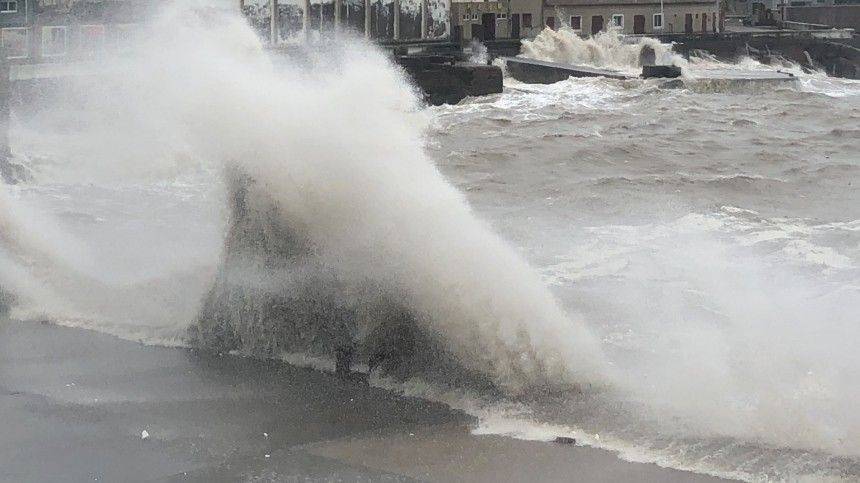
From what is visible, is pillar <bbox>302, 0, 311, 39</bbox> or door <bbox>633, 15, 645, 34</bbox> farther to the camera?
door <bbox>633, 15, 645, 34</bbox>

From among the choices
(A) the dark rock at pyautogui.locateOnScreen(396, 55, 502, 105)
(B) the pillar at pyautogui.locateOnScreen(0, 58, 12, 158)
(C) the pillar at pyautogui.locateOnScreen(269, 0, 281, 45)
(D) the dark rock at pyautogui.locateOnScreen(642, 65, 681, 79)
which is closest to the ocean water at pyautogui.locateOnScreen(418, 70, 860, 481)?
(B) the pillar at pyautogui.locateOnScreen(0, 58, 12, 158)

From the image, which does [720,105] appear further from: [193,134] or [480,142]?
[193,134]

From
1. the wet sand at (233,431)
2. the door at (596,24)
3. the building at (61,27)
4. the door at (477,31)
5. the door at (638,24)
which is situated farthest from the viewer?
the door at (638,24)

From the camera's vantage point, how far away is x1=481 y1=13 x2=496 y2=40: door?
145 feet

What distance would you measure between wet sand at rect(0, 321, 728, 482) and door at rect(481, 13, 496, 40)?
38507 millimetres

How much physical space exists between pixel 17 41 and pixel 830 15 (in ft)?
142

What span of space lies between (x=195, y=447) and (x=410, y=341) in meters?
1.47

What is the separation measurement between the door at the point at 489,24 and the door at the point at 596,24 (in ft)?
15.7

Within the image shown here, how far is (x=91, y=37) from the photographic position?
2319 centimetres

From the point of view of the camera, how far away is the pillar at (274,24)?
3647cm

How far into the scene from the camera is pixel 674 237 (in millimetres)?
10688

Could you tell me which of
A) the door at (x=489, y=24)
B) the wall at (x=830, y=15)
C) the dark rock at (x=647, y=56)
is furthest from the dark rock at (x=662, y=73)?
the wall at (x=830, y=15)

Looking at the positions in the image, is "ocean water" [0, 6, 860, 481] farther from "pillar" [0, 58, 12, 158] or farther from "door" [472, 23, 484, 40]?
"door" [472, 23, 484, 40]

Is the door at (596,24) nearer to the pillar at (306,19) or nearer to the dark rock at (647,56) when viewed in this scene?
the dark rock at (647,56)
